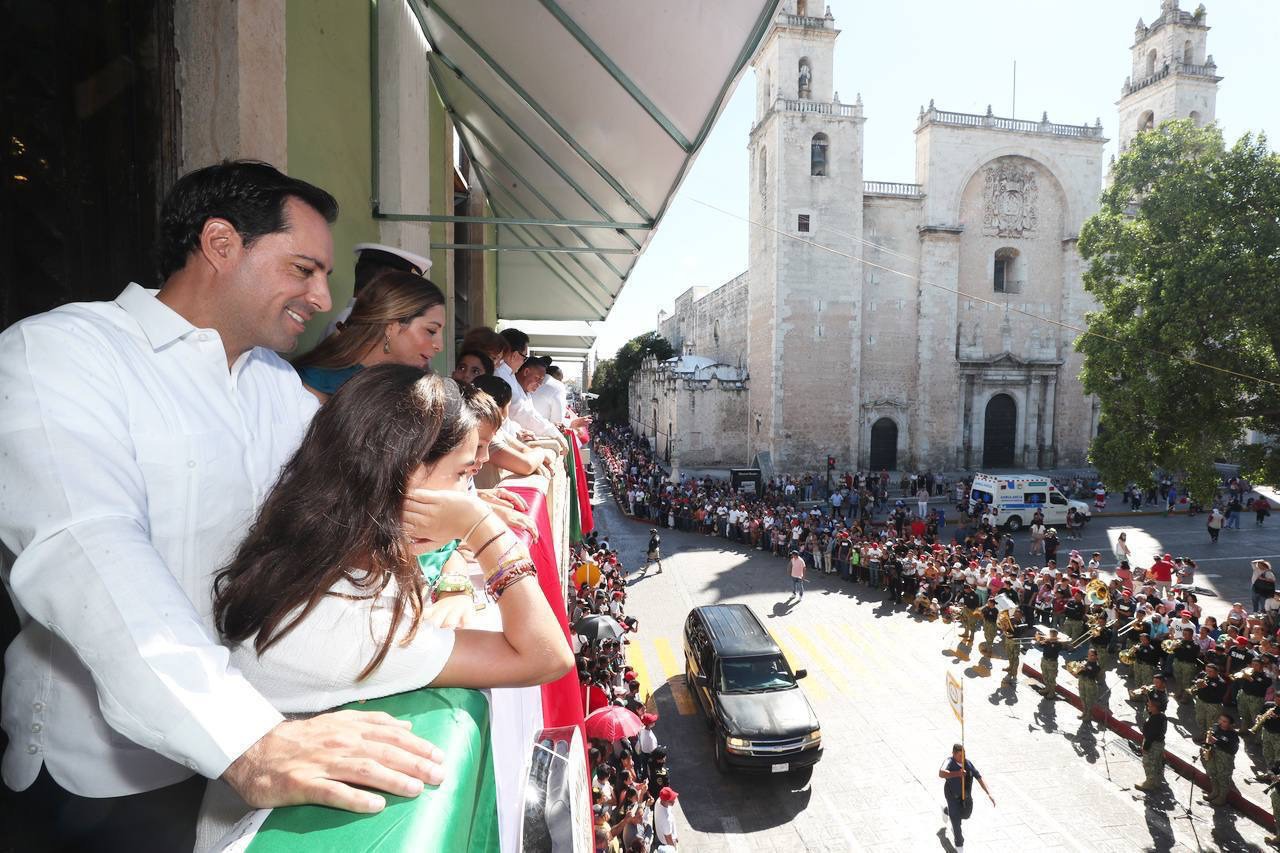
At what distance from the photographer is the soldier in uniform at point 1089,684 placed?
986 cm

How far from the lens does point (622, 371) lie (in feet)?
172

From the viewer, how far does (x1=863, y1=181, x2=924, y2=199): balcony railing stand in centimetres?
3136

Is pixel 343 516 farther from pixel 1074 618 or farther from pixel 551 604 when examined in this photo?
pixel 1074 618

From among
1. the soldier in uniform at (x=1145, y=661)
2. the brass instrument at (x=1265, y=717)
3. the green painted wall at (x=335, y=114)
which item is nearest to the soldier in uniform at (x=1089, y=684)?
the soldier in uniform at (x=1145, y=661)

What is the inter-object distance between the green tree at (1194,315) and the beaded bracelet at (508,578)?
18.4 metres

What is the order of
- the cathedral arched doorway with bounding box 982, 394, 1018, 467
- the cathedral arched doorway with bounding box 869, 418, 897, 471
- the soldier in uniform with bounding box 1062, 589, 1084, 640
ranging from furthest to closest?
the cathedral arched doorway with bounding box 982, 394, 1018, 467, the cathedral arched doorway with bounding box 869, 418, 897, 471, the soldier in uniform with bounding box 1062, 589, 1084, 640

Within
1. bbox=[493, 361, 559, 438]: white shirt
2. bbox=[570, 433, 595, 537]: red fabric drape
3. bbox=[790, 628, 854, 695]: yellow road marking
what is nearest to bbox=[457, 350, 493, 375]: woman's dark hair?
bbox=[493, 361, 559, 438]: white shirt

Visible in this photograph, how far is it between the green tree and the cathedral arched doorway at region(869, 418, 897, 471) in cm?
1484

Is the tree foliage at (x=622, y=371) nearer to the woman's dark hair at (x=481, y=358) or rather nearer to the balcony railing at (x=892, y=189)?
the balcony railing at (x=892, y=189)

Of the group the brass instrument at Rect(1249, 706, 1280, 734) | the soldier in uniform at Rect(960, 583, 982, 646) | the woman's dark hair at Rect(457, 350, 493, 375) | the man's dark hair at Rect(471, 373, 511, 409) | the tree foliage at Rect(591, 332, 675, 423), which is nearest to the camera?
the man's dark hair at Rect(471, 373, 511, 409)

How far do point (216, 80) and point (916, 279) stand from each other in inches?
1303

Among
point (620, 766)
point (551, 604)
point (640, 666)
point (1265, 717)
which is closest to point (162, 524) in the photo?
point (551, 604)

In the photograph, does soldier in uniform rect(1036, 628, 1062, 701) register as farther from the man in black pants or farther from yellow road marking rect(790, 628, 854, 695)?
the man in black pants

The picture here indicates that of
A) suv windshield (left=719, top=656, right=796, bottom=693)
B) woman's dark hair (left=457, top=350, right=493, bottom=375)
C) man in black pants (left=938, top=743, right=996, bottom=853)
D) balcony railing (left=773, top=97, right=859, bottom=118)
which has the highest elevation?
balcony railing (left=773, top=97, right=859, bottom=118)
